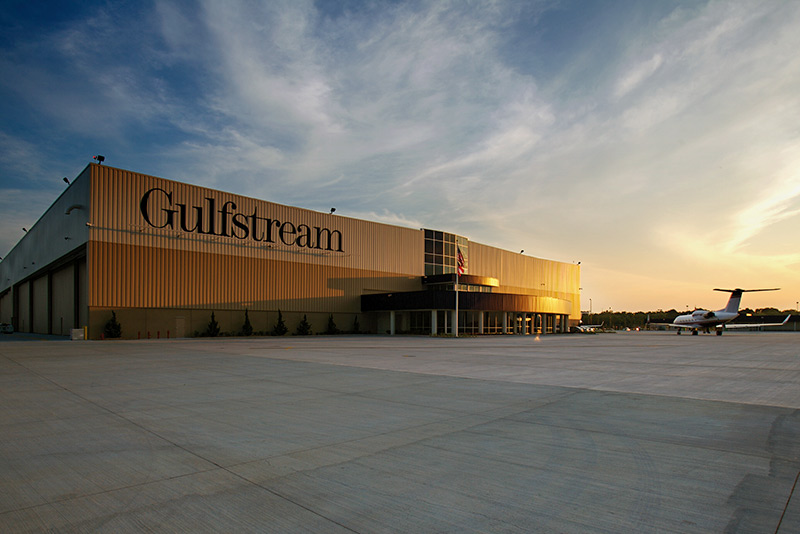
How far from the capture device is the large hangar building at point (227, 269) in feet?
124

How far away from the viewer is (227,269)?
44.2 metres

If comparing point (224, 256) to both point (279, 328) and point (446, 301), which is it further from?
point (446, 301)

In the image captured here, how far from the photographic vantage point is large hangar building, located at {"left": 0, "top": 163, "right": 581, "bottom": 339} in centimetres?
3794

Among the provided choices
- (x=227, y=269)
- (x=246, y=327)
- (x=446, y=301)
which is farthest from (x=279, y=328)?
(x=446, y=301)

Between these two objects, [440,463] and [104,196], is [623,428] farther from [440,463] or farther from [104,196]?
[104,196]

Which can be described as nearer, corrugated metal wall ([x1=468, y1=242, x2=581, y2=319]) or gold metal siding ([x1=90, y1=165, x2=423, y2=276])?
gold metal siding ([x1=90, y1=165, x2=423, y2=276])

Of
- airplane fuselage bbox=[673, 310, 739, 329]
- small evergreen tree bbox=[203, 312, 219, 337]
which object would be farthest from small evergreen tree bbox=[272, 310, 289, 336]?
airplane fuselage bbox=[673, 310, 739, 329]

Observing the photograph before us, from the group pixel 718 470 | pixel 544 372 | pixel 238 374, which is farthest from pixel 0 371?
pixel 718 470

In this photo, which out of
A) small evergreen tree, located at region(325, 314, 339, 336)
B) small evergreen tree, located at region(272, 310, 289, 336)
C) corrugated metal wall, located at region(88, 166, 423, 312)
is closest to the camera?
corrugated metal wall, located at region(88, 166, 423, 312)

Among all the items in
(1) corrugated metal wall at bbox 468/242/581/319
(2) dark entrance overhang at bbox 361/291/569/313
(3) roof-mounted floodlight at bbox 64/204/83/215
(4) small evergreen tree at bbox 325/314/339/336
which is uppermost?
(3) roof-mounted floodlight at bbox 64/204/83/215

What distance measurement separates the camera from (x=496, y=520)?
3.83 metres

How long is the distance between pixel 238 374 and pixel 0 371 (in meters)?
7.33

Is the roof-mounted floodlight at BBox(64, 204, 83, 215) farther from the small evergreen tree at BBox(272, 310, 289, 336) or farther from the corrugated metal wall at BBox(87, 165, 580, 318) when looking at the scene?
the small evergreen tree at BBox(272, 310, 289, 336)

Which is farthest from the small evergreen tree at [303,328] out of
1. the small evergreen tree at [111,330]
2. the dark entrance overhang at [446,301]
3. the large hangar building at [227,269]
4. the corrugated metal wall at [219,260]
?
the small evergreen tree at [111,330]
